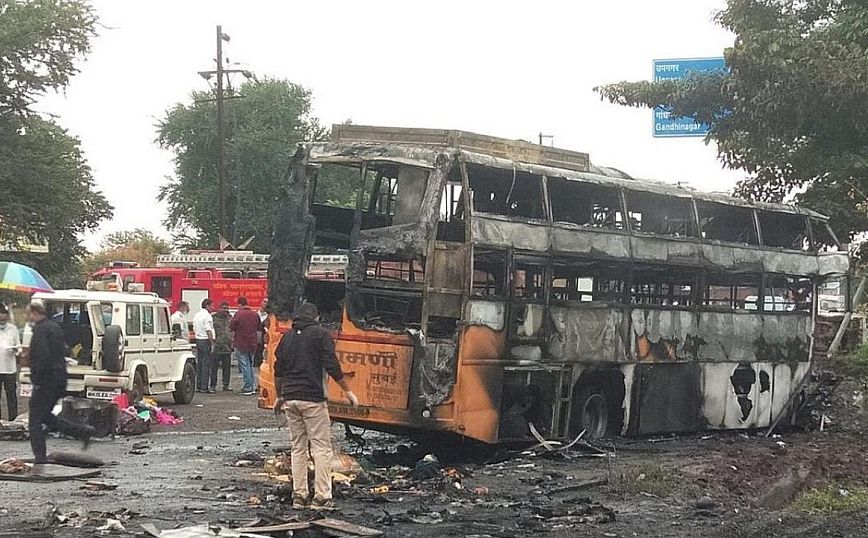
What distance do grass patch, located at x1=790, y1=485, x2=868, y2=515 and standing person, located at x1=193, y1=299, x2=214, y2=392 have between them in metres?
14.5

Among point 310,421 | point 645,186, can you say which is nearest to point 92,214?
point 645,186

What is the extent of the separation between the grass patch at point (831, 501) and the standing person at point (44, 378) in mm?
7170

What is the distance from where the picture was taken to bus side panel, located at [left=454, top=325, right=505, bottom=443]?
1294 centimetres

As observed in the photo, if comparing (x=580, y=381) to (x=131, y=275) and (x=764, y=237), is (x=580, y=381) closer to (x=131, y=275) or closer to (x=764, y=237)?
(x=764, y=237)

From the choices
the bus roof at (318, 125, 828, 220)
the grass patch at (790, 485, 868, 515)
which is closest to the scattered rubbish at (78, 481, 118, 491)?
the bus roof at (318, 125, 828, 220)

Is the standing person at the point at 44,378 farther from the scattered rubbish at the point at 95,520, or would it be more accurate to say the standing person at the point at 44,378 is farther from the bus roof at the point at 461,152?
the bus roof at the point at 461,152

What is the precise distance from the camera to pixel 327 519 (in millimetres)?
9375

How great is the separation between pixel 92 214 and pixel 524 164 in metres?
26.2

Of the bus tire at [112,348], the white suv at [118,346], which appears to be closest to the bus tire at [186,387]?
the white suv at [118,346]

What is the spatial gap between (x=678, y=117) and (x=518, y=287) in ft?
29.3

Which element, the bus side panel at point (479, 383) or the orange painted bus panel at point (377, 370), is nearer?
the orange painted bus panel at point (377, 370)

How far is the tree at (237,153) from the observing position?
59.8 meters

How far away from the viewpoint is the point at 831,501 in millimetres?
10531

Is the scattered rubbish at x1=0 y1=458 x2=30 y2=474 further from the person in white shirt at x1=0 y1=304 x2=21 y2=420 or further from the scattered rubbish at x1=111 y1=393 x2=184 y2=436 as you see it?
the person in white shirt at x1=0 y1=304 x2=21 y2=420
